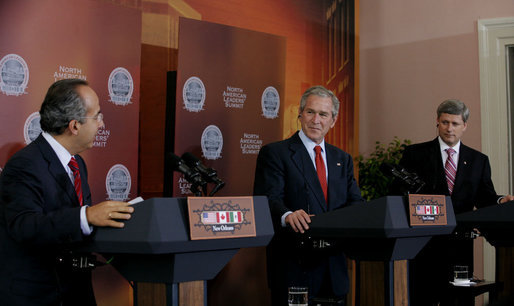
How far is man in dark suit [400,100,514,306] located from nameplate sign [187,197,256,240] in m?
2.63

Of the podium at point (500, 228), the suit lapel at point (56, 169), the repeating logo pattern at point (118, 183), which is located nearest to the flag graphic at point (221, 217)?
the suit lapel at point (56, 169)

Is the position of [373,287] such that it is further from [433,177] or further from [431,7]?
[431,7]

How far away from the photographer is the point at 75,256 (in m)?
2.10

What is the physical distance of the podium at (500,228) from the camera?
335 centimetres

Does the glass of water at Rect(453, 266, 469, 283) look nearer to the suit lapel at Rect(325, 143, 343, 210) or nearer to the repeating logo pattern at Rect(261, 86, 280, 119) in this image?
the suit lapel at Rect(325, 143, 343, 210)

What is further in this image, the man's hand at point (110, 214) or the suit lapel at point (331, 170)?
the suit lapel at point (331, 170)

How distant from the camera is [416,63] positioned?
6621 mm

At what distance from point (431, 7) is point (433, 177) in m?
2.80

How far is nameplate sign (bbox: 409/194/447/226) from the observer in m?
2.68

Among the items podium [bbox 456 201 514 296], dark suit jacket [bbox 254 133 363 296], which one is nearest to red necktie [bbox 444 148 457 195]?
podium [bbox 456 201 514 296]

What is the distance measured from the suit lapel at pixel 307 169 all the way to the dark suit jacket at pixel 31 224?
1429 mm

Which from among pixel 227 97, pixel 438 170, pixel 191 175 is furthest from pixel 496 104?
pixel 191 175

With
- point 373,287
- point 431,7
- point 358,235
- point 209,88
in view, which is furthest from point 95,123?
point 431,7

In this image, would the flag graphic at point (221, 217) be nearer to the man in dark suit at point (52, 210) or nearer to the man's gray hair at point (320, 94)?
the man in dark suit at point (52, 210)
